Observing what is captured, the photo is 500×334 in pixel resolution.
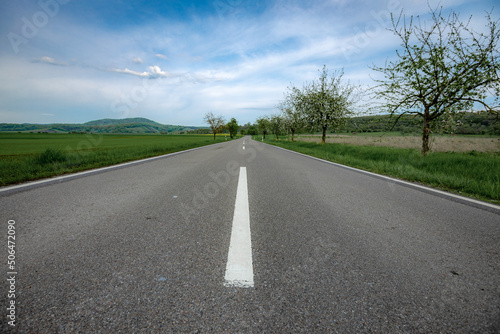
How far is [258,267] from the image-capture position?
1.80 m

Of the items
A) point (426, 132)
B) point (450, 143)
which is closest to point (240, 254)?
point (426, 132)

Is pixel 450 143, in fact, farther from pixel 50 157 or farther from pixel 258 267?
pixel 50 157

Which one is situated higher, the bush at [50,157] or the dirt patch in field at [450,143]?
the bush at [50,157]

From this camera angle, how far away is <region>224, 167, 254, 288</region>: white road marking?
1630mm

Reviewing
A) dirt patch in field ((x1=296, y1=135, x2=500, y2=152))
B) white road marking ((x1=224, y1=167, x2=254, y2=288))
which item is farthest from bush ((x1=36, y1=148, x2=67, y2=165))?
dirt patch in field ((x1=296, y1=135, x2=500, y2=152))

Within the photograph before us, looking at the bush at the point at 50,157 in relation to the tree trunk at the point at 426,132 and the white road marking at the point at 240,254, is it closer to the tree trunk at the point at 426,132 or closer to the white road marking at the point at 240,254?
the white road marking at the point at 240,254

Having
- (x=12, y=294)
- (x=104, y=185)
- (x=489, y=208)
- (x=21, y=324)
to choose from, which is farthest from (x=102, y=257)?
(x=489, y=208)

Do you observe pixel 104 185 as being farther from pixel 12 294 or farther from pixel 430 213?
pixel 430 213

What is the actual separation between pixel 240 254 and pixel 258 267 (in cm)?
26

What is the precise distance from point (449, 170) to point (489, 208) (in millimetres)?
3683

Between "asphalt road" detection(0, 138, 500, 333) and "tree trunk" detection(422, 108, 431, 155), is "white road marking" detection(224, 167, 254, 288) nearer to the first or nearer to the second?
"asphalt road" detection(0, 138, 500, 333)

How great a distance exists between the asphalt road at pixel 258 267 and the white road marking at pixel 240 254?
0.06 metres

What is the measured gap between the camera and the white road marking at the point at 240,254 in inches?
64.2

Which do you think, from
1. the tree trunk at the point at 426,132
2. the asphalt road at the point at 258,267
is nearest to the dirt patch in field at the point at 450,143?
the tree trunk at the point at 426,132
